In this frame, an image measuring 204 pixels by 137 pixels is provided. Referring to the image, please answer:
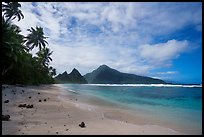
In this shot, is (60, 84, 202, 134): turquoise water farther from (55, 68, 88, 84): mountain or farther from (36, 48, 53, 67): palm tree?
(55, 68, 88, 84): mountain

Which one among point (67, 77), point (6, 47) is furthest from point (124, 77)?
point (6, 47)

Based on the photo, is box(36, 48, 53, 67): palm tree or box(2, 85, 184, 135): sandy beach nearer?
box(2, 85, 184, 135): sandy beach

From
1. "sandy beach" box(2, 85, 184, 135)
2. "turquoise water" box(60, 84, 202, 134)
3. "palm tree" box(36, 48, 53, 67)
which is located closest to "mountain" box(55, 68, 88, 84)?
"palm tree" box(36, 48, 53, 67)

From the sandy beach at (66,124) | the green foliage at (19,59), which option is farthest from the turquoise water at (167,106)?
the green foliage at (19,59)

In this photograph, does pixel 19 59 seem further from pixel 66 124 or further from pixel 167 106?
pixel 66 124

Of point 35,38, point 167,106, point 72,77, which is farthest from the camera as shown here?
→ point 72,77

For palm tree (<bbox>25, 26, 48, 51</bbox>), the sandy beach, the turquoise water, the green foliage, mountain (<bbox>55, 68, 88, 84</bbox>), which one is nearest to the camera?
the sandy beach

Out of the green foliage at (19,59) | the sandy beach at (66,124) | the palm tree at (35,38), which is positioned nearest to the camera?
the sandy beach at (66,124)

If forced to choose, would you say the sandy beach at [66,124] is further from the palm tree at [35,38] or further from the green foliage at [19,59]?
the palm tree at [35,38]

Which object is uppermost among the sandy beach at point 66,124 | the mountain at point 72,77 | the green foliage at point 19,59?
the mountain at point 72,77

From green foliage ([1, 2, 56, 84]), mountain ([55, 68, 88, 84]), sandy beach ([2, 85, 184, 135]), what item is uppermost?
mountain ([55, 68, 88, 84])

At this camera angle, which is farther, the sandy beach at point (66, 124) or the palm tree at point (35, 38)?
the palm tree at point (35, 38)

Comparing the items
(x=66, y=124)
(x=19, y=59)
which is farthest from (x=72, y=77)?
(x=66, y=124)

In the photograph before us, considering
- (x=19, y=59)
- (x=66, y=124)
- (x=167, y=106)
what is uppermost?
(x=19, y=59)
